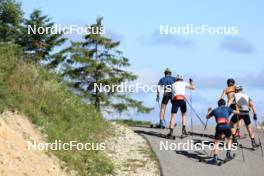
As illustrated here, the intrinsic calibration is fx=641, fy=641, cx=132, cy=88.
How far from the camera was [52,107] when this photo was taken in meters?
18.3

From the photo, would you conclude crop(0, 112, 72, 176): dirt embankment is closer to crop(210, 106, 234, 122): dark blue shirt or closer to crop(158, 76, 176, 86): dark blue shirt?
crop(210, 106, 234, 122): dark blue shirt

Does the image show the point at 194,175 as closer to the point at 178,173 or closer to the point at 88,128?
the point at 178,173

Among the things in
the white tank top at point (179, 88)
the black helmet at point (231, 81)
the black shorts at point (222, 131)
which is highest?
the black helmet at point (231, 81)

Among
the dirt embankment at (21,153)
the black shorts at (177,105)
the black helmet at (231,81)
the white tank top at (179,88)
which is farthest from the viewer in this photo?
the black helmet at (231,81)

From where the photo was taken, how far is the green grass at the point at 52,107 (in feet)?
53.2

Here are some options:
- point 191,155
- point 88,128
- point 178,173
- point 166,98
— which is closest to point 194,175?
point 178,173

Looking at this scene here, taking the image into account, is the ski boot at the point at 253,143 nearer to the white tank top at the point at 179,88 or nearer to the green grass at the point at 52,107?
the white tank top at the point at 179,88

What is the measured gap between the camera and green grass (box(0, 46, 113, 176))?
53.2 ft

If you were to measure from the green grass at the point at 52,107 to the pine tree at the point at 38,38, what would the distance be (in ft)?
102

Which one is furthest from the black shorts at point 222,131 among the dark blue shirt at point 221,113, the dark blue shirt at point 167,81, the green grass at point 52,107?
the dark blue shirt at point 167,81

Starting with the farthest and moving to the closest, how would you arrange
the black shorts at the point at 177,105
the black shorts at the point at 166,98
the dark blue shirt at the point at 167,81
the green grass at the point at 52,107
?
the black shorts at the point at 166,98 < the dark blue shirt at the point at 167,81 < the black shorts at the point at 177,105 < the green grass at the point at 52,107

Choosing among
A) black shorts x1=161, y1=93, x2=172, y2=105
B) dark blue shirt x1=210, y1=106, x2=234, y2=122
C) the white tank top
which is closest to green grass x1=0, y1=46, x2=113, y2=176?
black shorts x1=161, y1=93, x2=172, y2=105

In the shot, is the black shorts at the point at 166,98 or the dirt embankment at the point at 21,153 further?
the black shorts at the point at 166,98

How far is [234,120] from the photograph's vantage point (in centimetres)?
2161
